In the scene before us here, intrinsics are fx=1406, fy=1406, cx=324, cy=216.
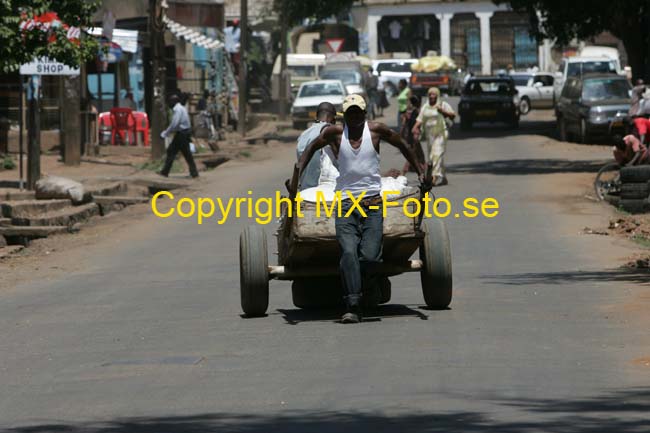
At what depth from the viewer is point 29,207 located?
74.6ft

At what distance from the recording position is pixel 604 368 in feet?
28.7

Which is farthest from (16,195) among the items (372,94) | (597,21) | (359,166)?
(372,94)

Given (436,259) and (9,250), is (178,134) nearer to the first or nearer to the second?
(9,250)

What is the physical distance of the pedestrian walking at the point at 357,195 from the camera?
10773 mm

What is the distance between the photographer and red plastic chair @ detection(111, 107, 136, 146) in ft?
126

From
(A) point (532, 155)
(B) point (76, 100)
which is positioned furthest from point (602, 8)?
(B) point (76, 100)

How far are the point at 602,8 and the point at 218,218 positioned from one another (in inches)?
749

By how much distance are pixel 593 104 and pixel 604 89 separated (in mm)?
1047

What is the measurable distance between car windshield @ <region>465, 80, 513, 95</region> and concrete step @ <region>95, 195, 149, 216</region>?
934 inches

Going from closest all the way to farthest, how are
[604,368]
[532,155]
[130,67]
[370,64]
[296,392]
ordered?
[296,392] → [604,368] → [532,155] → [130,67] → [370,64]

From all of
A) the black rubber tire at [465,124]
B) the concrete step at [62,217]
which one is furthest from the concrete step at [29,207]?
the black rubber tire at [465,124]

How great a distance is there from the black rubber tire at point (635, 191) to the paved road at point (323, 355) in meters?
3.85

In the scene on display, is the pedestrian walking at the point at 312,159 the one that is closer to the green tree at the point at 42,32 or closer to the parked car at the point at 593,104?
the green tree at the point at 42,32

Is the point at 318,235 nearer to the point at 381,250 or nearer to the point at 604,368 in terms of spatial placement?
the point at 381,250
